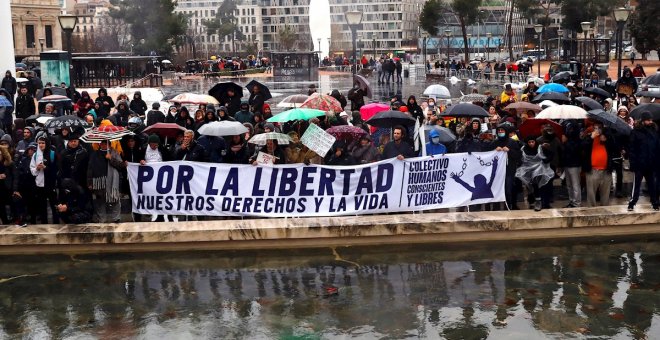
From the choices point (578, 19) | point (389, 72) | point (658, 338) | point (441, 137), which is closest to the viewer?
point (658, 338)

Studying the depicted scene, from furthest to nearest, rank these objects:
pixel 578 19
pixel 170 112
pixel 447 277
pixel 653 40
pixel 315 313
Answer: pixel 578 19, pixel 653 40, pixel 170 112, pixel 447 277, pixel 315 313

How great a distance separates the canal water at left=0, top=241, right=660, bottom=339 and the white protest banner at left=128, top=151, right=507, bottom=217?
828 mm

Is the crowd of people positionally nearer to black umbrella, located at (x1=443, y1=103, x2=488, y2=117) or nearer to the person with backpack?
the person with backpack

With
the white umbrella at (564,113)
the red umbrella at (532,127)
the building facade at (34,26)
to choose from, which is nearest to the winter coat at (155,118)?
the red umbrella at (532,127)

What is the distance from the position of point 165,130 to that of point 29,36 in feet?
309

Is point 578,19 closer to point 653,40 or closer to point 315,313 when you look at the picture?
point 653,40

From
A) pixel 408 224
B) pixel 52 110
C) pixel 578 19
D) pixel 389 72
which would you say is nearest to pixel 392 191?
pixel 408 224

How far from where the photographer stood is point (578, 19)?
3093 inches

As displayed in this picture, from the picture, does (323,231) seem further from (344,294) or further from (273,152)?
(344,294)

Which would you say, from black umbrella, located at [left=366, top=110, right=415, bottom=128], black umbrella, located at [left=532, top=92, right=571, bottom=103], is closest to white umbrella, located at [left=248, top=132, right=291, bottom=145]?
black umbrella, located at [left=366, top=110, right=415, bottom=128]

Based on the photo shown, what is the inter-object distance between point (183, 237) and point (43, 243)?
1877 mm

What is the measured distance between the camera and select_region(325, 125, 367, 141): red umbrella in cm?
1346

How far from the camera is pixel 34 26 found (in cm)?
10175

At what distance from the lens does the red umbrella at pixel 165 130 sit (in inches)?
555
